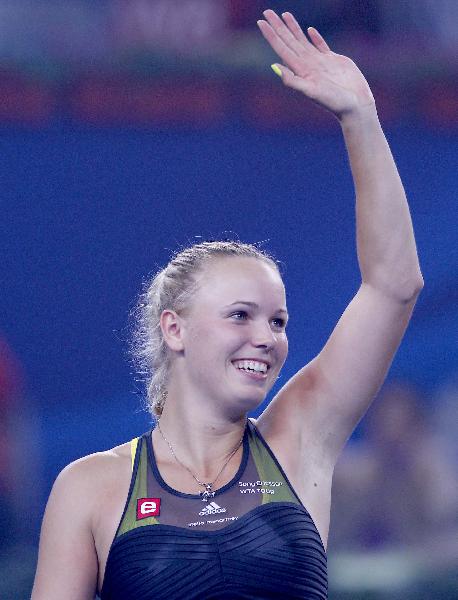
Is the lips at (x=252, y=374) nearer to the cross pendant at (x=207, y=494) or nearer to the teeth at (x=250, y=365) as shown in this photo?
the teeth at (x=250, y=365)

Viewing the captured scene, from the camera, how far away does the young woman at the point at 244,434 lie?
2.00 m

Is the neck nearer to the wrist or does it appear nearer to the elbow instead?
the elbow

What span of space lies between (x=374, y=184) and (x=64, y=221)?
2.60 metres

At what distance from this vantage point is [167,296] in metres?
2.32

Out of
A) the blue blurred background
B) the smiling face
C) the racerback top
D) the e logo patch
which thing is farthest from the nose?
the blue blurred background

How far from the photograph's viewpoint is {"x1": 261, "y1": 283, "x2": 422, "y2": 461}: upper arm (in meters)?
2.14

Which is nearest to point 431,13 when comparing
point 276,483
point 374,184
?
point 374,184

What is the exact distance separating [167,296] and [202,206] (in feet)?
7.52

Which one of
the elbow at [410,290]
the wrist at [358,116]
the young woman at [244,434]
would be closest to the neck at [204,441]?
the young woman at [244,434]

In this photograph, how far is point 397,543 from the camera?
4008 mm

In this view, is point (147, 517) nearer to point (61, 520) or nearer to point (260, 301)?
point (61, 520)

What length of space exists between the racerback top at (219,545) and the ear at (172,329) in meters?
0.31

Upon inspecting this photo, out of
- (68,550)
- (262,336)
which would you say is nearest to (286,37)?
(262,336)

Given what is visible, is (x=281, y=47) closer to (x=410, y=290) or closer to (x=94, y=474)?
(x=410, y=290)
